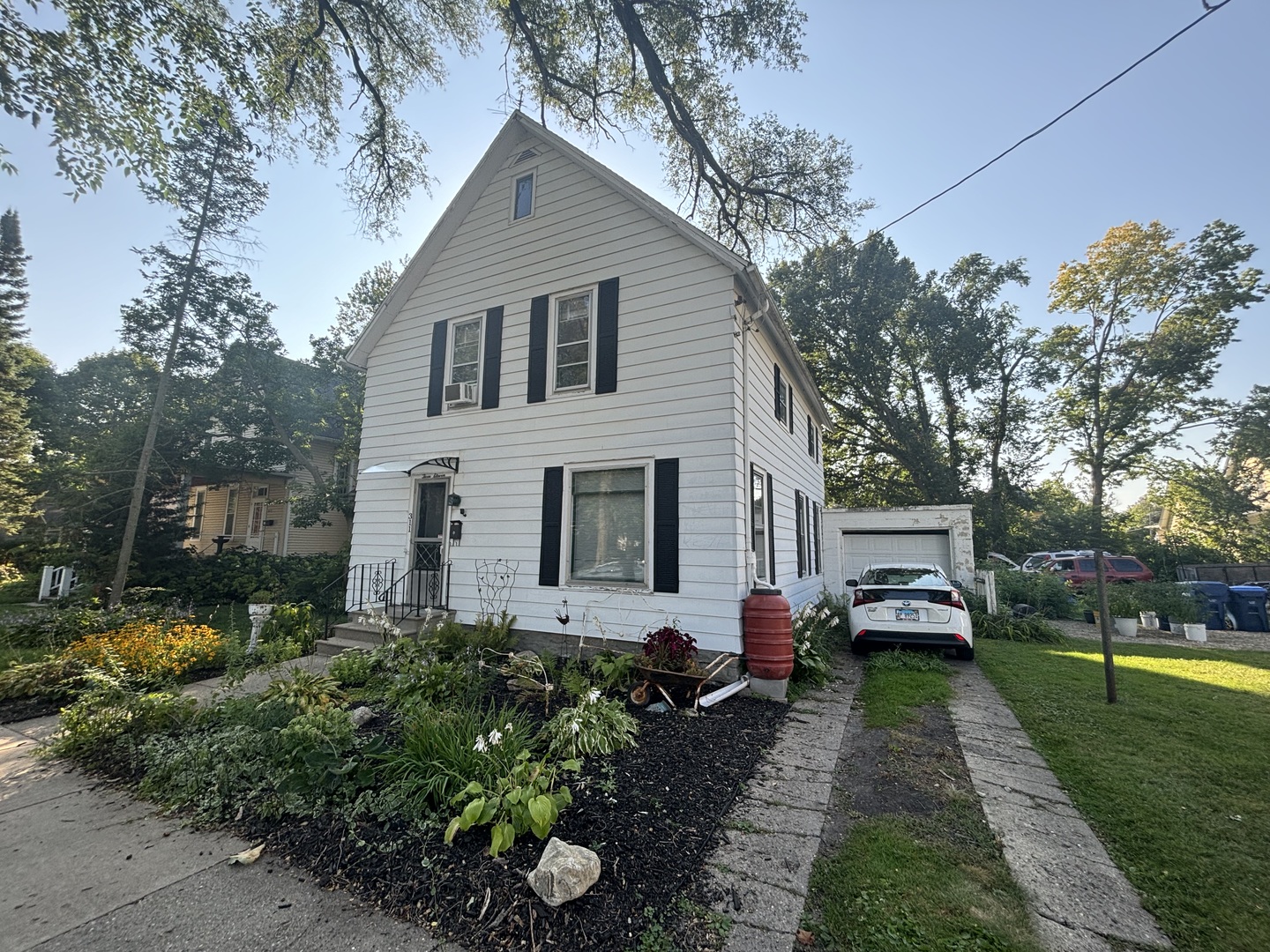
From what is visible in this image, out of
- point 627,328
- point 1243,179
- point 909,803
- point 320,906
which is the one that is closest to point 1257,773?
point 909,803

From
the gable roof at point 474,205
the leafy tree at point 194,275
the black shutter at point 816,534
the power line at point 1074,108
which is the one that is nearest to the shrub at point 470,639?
Answer: the gable roof at point 474,205

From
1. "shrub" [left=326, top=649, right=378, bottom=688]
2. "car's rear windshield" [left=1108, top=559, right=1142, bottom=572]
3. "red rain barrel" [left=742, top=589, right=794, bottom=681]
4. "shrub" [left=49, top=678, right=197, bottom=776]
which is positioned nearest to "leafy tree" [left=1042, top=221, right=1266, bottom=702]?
"car's rear windshield" [left=1108, top=559, right=1142, bottom=572]

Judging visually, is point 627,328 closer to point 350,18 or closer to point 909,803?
point 909,803

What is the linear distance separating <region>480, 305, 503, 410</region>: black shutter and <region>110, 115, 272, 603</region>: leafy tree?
8526mm

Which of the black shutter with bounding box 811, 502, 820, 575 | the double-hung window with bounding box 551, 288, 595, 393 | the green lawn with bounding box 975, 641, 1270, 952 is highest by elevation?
the double-hung window with bounding box 551, 288, 595, 393

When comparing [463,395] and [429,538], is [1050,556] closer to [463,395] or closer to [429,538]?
[463,395]

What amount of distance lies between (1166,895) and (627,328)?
651 centimetres

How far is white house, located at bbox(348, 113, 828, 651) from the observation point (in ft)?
20.2

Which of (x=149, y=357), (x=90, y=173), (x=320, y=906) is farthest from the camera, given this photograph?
(x=149, y=357)

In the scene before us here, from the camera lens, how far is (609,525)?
22.0ft

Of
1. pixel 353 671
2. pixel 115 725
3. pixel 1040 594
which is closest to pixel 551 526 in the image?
pixel 353 671

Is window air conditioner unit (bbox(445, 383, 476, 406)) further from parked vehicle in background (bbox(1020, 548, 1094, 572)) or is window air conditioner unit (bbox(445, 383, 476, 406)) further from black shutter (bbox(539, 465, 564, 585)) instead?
parked vehicle in background (bbox(1020, 548, 1094, 572))

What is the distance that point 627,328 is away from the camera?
6.83 metres

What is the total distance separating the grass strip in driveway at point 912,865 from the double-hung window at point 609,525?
3.06 metres
